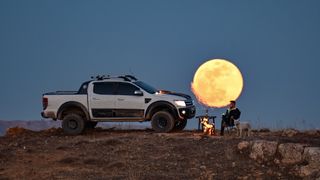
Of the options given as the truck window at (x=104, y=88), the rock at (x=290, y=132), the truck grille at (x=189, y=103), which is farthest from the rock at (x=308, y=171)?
the truck window at (x=104, y=88)

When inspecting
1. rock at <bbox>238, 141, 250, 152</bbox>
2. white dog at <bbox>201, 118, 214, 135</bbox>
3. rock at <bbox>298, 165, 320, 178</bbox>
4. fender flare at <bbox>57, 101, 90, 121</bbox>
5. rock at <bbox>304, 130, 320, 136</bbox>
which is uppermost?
fender flare at <bbox>57, 101, 90, 121</bbox>

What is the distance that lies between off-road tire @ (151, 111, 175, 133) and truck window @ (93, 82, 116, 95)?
1.97 metres

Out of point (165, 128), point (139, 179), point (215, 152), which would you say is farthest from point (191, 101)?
point (139, 179)

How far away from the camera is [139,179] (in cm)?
1544

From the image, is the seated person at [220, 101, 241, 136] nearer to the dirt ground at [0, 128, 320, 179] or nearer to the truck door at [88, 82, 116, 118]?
the dirt ground at [0, 128, 320, 179]

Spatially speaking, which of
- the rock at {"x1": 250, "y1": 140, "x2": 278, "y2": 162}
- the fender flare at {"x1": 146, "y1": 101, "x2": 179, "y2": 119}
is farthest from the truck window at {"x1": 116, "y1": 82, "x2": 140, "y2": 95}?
the rock at {"x1": 250, "y1": 140, "x2": 278, "y2": 162}

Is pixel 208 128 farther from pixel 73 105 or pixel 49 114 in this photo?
pixel 49 114

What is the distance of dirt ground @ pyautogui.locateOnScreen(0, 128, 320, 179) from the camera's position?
52.3ft

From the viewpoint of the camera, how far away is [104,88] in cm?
2375

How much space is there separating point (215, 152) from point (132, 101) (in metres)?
6.43

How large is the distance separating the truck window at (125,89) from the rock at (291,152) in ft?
26.5

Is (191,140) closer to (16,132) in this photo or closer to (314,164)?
(314,164)

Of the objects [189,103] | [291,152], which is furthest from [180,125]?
[291,152]

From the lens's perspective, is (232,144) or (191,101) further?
(191,101)
